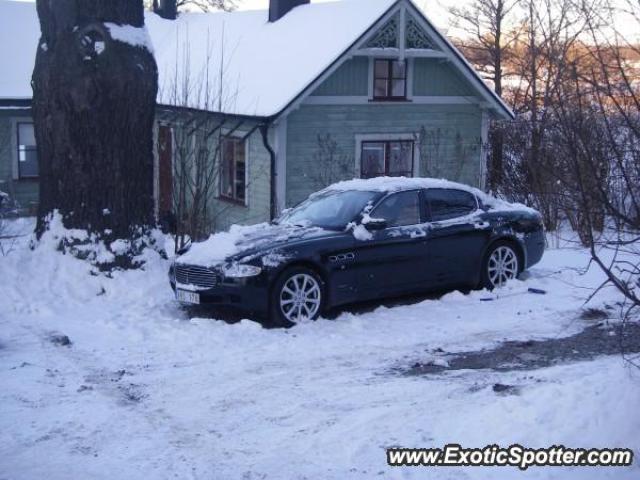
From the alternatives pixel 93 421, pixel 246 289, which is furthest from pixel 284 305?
pixel 93 421

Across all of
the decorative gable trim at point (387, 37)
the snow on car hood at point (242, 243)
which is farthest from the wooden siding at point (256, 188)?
the snow on car hood at point (242, 243)

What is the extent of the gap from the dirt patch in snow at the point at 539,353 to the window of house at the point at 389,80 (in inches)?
449

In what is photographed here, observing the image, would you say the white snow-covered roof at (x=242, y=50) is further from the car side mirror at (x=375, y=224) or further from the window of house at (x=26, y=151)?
the car side mirror at (x=375, y=224)

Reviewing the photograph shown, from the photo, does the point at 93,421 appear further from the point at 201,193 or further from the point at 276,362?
the point at 201,193

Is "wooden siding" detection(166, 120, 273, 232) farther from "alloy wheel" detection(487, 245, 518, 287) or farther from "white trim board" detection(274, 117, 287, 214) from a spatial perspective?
"alloy wheel" detection(487, 245, 518, 287)

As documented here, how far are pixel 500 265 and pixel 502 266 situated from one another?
0.05 meters

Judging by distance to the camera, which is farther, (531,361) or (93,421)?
(531,361)

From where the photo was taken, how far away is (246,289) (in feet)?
29.7

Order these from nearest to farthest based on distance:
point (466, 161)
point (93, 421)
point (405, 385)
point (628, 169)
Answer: point (628, 169)
point (93, 421)
point (405, 385)
point (466, 161)

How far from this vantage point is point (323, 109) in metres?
18.7

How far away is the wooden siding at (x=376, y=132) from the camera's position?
60.3 ft

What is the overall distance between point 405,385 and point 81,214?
5.45 meters

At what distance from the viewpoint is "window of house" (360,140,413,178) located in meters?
19.4

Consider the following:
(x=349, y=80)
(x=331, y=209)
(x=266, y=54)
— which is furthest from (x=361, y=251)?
(x=266, y=54)
